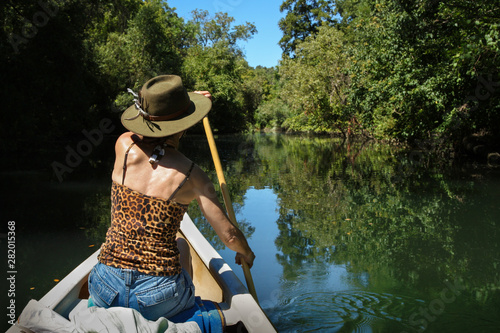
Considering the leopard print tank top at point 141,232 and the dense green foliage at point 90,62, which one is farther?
the dense green foliage at point 90,62

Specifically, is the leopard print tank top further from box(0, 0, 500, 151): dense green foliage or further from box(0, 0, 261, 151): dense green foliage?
box(0, 0, 261, 151): dense green foliage

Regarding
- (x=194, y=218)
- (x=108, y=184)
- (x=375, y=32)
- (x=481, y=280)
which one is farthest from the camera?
(x=375, y=32)

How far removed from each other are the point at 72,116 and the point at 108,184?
10632 mm

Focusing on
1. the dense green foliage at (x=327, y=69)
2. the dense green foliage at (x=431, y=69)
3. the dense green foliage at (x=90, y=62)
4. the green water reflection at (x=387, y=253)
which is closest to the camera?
the green water reflection at (x=387, y=253)

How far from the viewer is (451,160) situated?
15734 mm

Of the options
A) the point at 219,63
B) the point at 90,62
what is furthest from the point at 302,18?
the point at 90,62

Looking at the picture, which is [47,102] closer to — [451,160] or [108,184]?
[108,184]

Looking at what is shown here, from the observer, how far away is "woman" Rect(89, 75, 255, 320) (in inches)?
79.2

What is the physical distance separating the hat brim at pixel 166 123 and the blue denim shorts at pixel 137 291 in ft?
2.11

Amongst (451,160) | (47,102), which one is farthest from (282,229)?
(47,102)

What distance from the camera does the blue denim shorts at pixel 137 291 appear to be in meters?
2.01

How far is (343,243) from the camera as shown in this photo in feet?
18.7

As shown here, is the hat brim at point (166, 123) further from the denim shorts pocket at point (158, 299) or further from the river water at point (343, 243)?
the river water at point (343, 243)

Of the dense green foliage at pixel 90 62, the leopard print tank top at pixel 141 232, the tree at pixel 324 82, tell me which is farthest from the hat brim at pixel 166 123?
the tree at pixel 324 82
